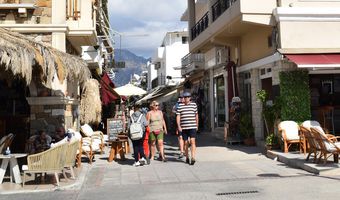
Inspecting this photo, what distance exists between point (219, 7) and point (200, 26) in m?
4.02

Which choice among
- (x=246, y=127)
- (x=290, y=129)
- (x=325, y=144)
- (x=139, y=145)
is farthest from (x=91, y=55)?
(x=325, y=144)

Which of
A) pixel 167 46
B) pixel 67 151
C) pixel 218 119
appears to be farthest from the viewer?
pixel 167 46

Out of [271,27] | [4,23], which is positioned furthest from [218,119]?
[4,23]

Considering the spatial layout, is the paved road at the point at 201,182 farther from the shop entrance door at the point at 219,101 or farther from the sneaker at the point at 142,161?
the shop entrance door at the point at 219,101

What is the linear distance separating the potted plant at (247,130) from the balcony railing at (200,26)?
622 cm

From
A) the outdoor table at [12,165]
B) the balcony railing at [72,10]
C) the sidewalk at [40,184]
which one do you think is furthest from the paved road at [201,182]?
the balcony railing at [72,10]

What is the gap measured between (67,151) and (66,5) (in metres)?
5.71

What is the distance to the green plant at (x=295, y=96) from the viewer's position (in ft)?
41.2

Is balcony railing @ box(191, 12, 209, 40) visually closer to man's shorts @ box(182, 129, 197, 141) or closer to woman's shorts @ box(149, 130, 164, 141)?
woman's shorts @ box(149, 130, 164, 141)

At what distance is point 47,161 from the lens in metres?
8.36

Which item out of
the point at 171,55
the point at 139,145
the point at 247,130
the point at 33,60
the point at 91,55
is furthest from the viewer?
the point at 171,55

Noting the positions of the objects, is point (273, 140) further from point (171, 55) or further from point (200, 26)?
point (171, 55)

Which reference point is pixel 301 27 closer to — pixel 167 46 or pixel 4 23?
pixel 4 23

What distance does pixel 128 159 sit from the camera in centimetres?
1278
